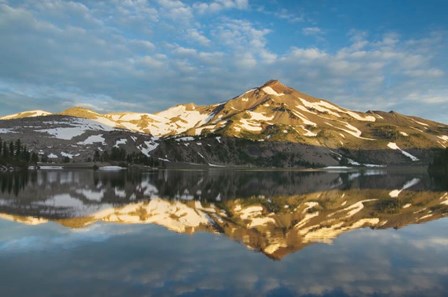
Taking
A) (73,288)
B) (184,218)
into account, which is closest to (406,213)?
(184,218)

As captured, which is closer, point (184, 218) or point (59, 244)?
point (59, 244)

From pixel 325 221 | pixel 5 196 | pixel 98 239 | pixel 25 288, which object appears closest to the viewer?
pixel 25 288

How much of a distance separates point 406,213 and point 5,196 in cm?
4007

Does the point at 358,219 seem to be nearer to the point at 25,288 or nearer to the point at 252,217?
the point at 252,217

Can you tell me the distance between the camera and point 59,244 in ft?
71.2

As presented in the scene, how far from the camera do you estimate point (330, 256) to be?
19969 mm

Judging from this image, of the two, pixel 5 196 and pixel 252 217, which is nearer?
pixel 252 217

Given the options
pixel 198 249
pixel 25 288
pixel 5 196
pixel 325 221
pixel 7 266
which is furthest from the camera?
pixel 5 196

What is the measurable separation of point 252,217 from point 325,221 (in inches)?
220

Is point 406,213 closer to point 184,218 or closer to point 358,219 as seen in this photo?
point 358,219

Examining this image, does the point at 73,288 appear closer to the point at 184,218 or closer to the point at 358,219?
the point at 184,218

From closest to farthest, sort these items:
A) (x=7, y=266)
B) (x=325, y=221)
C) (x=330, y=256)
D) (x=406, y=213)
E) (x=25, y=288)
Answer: (x=25, y=288)
(x=7, y=266)
(x=330, y=256)
(x=325, y=221)
(x=406, y=213)

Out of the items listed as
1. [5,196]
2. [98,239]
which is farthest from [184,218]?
[5,196]

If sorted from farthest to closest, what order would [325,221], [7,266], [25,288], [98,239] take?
[325,221] < [98,239] < [7,266] < [25,288]
